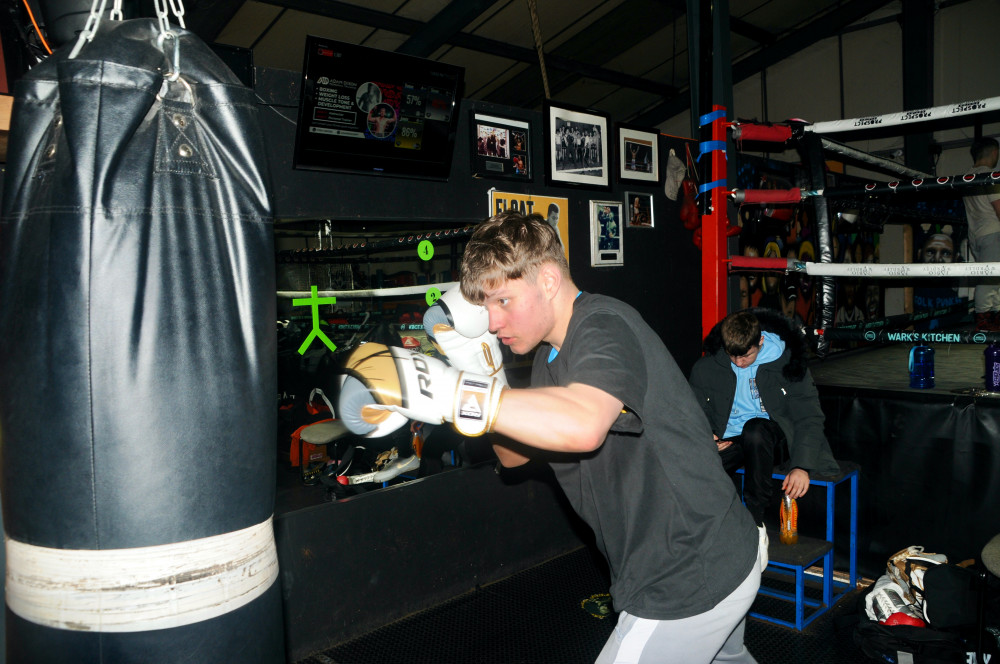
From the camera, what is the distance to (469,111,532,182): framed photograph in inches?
115

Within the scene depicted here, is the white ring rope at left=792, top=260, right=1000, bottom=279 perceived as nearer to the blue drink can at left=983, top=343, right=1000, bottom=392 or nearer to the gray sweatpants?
the blue drink can at left=983, top=343, right=1000, bottom=392

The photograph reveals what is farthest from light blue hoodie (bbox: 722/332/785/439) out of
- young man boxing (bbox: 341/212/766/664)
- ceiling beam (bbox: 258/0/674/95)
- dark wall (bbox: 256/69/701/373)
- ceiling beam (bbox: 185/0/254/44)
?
ceiling beam (bbox: 258/0/674/95)

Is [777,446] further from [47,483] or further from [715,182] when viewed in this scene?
[47,483]

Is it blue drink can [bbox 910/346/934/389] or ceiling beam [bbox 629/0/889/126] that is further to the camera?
ceiling beam [bbox 629/0/889/126]

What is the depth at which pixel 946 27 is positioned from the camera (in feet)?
25.5

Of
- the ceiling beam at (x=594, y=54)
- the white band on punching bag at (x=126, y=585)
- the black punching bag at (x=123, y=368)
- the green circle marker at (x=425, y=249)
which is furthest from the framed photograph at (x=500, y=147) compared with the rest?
the ceiling beam at (x=594, y=54)

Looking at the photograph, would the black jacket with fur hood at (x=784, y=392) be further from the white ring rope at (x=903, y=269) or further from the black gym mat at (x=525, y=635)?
the black gym mat at (x=525, y=635)

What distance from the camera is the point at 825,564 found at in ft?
9.11

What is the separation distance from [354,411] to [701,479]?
2.24 feet

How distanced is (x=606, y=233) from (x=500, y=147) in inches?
32.6

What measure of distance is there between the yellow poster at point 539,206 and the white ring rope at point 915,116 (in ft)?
3.76

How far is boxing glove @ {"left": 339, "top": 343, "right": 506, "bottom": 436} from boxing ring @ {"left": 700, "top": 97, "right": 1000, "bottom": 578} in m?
2.03

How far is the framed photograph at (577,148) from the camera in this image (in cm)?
320

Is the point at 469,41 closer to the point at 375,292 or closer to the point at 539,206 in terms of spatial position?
the point at 539,206
